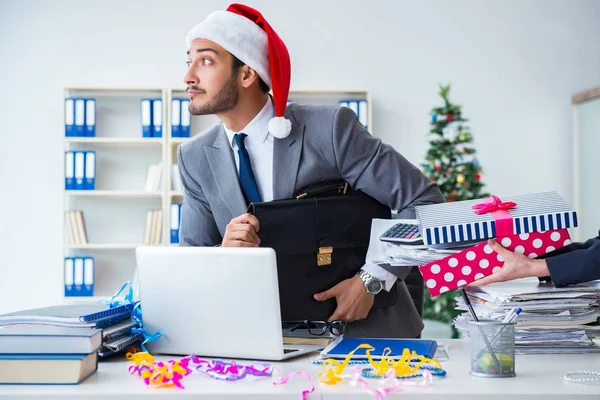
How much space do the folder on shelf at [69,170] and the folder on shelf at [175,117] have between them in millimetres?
722

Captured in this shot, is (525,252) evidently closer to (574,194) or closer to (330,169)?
(330,169)

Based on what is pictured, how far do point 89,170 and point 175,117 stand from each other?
715 mm

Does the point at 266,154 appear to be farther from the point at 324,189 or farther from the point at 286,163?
the point at 324,189

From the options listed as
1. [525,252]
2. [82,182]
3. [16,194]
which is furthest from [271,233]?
[16,194]

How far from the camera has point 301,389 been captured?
1262 millimetres

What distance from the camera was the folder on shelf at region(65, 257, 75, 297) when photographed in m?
5.33

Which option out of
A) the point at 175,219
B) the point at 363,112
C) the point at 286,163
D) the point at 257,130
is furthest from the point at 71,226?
the point at 286,163

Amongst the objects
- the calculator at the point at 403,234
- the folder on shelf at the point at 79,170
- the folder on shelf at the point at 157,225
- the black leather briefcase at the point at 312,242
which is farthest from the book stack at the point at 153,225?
the calculator at the point at 403,234

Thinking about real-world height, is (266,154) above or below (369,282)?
above

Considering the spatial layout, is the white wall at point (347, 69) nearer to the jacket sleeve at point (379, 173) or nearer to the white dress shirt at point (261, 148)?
the white dress shirt at point (261, 148)

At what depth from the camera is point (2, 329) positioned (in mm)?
1406

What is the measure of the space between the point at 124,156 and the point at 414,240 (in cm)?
429

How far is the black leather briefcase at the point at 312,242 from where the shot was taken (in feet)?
6.11

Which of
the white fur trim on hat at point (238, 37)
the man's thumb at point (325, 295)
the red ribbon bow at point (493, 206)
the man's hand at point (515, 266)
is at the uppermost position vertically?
the white fur trim on hat at point (238, 37)
